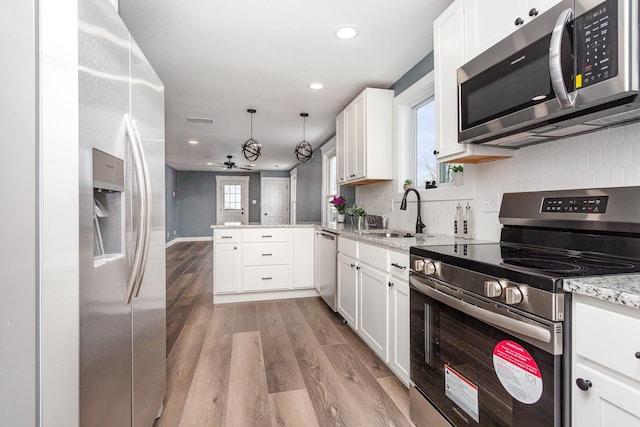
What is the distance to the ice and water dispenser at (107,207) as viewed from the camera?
1003 millimetres

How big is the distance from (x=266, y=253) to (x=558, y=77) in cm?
331

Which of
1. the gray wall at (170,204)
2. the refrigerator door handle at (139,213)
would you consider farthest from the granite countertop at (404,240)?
the gray wall at (170,204)

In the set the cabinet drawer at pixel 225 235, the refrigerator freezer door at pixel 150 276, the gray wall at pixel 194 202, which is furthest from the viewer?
the gray wall at pixel 194 202

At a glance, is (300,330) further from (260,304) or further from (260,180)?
(260,180)

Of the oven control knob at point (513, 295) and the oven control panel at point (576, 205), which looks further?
the oven control panel at point (576, 205)

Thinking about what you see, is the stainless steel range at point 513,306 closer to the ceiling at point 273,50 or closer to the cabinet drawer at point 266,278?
the ceiling at point 273,50

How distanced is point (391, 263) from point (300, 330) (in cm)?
134

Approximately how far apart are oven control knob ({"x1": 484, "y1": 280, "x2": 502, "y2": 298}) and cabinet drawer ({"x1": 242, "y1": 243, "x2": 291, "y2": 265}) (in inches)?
119

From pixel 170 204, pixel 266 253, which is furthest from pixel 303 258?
pixel 170 204

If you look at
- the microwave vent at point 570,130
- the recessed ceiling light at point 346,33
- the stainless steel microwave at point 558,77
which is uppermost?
the recessed ceiling light at point 346,33

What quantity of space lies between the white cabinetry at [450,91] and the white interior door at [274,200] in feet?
30.5

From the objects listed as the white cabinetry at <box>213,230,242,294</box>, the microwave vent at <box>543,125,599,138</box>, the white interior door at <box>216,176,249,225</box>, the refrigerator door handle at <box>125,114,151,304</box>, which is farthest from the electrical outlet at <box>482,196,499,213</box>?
the white interior door at <box>216,176,249,225</box>

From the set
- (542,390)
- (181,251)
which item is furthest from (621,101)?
(181,251)

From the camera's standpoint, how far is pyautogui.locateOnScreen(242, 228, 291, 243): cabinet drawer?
153 inches
